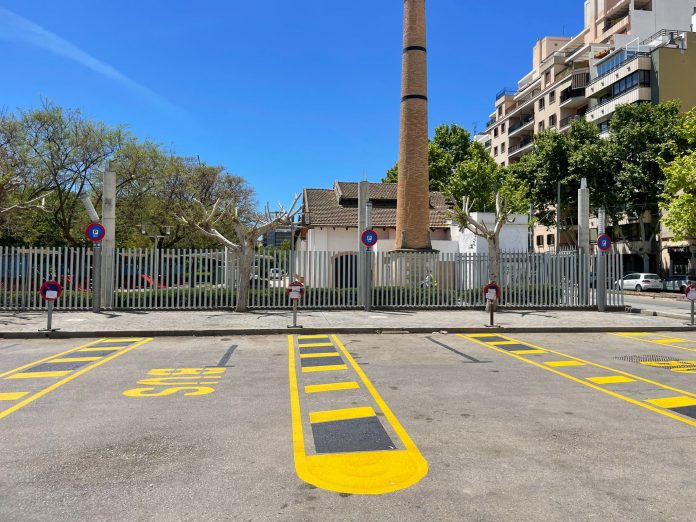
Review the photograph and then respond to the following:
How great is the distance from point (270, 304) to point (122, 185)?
15962mm

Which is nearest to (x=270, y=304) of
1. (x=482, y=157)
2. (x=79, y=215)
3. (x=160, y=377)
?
(x=160, y=377)

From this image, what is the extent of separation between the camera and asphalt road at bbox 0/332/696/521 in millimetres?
3514

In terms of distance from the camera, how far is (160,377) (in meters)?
7.69

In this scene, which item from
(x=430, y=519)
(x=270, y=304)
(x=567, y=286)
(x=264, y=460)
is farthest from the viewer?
(x=567, y=286)

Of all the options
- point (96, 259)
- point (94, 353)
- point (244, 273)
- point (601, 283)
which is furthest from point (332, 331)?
point (601, 283)

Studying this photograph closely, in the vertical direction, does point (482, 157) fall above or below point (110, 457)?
above

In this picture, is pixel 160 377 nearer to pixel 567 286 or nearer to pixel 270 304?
pixel 270 304

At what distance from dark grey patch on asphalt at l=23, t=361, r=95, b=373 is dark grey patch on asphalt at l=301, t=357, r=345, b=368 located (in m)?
3.86

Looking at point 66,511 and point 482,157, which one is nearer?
point 66,511

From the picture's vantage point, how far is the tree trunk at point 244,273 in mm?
16672

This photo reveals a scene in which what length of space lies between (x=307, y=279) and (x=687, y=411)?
1370 centimetres

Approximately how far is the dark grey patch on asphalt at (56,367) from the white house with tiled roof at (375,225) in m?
A: 20.0

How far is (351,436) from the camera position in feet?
16.2

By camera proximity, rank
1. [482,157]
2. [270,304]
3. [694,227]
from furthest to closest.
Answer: [482,157] → [694,227] → [270,304]
